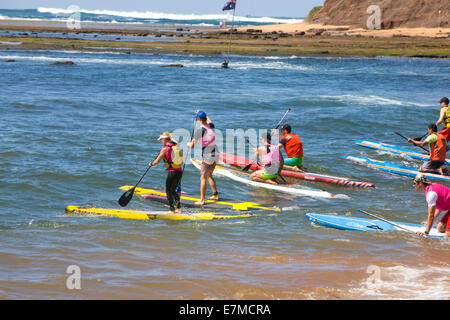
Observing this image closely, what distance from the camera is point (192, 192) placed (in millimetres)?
14469

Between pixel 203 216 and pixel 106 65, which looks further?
pixel 106 65

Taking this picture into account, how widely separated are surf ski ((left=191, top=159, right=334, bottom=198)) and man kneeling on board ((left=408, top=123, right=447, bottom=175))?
321cm

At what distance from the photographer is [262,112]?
2717 cm

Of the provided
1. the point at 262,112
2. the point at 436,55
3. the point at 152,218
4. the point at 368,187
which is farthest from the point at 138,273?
the point at 436,55

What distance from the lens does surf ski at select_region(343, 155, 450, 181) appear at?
50.5 feet

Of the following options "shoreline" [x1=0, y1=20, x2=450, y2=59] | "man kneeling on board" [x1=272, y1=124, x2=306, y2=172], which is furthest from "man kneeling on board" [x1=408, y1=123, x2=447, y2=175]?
"shoreline" [x1=0, y1=20, x2=450, y2=59]

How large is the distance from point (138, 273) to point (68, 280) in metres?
1.04

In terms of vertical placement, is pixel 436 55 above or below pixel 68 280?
above

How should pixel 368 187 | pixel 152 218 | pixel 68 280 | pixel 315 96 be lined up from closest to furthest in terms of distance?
pixel 68 280 < pixel 152 218 < pixel 368 187 < pixel 315 96

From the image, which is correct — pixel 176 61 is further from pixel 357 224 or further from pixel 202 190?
pixel 357 224

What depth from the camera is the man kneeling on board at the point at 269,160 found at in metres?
14.3

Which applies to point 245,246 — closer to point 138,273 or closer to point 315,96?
point 138,273

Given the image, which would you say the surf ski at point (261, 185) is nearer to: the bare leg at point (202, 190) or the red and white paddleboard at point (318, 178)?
the red and white paddleboard at point (318, 178)
